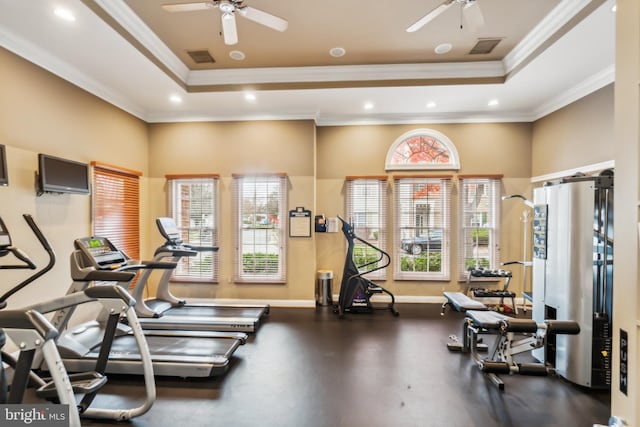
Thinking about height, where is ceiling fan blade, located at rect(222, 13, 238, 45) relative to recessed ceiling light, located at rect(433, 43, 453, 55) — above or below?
below

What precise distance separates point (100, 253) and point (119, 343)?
1076 millimetres

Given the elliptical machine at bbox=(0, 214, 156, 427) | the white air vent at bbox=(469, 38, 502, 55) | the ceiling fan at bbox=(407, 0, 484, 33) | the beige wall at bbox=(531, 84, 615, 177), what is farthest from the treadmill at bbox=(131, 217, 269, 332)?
the beige wall at bbox=(531, 84, 615, 177)

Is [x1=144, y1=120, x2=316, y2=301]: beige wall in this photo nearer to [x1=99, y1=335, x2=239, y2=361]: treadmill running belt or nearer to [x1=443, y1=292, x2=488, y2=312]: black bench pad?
[x1=99, y1=335, x2=239, y2=361]: treadmill running belt

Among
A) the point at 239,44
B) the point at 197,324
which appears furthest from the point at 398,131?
the point at 197,324

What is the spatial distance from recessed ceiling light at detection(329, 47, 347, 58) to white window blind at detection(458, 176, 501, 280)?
3028 mm

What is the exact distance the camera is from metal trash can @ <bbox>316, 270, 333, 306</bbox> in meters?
5.20

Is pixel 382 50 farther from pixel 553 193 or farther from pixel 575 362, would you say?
pixel 575 362

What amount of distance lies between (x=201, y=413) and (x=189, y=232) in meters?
3.52

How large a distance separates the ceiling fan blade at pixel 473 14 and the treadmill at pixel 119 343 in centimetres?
388

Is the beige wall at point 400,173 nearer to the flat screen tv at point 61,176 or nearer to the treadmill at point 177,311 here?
the treadmill at point 177,311

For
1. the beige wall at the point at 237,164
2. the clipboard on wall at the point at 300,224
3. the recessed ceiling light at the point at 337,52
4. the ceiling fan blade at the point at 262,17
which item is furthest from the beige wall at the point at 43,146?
the recessed ceiling light at the point at 337,52

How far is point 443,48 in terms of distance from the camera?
383 centimetres

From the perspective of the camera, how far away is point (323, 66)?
4.26 m

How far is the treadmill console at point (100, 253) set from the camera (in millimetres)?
2984
